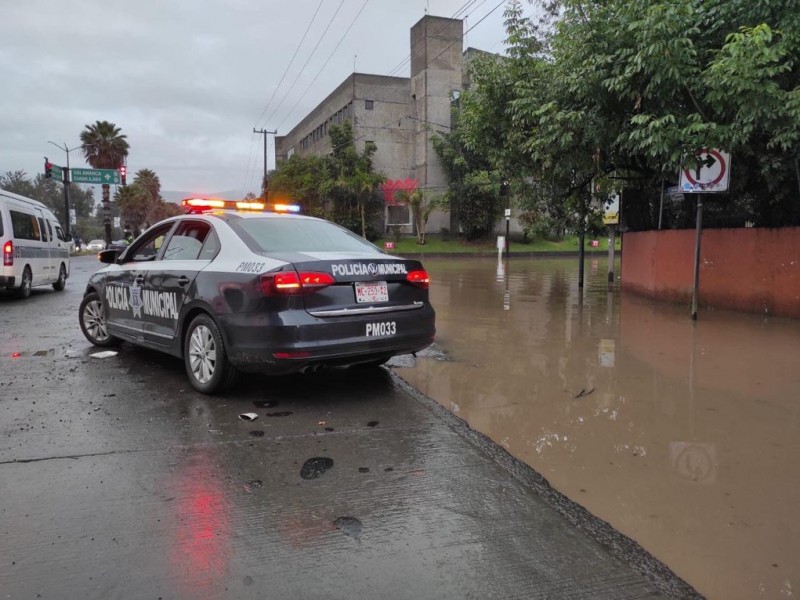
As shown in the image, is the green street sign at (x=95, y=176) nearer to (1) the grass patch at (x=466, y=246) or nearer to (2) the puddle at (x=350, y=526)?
(1) the grass patch at (x=466, y=246)

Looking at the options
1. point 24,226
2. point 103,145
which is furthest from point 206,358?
point 103,145

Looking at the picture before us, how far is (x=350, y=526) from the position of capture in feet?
9.74

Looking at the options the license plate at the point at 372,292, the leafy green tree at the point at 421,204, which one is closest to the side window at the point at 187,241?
the license plate at the point at 372,292

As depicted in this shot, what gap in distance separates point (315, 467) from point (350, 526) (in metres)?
0.78

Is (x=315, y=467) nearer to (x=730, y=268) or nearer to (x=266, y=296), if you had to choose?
(x=266, y=296)

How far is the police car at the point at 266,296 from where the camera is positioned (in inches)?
179

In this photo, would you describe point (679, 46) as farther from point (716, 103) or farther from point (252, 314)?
point (252, 314)

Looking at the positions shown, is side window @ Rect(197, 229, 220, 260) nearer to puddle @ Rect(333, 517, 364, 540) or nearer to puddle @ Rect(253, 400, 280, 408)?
puddle @ Rect(253, 400, 280, 408)

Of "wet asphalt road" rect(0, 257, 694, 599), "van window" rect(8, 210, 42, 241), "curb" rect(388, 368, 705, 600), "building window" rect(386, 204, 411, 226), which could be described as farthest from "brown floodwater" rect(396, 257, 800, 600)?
"building window" rect(386, 204, 411, 226)

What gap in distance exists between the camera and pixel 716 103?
7.52m

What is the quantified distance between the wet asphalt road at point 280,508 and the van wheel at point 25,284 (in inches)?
335

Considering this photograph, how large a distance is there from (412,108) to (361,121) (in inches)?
145

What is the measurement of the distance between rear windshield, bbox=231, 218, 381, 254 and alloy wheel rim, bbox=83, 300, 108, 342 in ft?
9.54

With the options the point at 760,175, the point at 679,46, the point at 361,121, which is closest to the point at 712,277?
the point at 760,175
